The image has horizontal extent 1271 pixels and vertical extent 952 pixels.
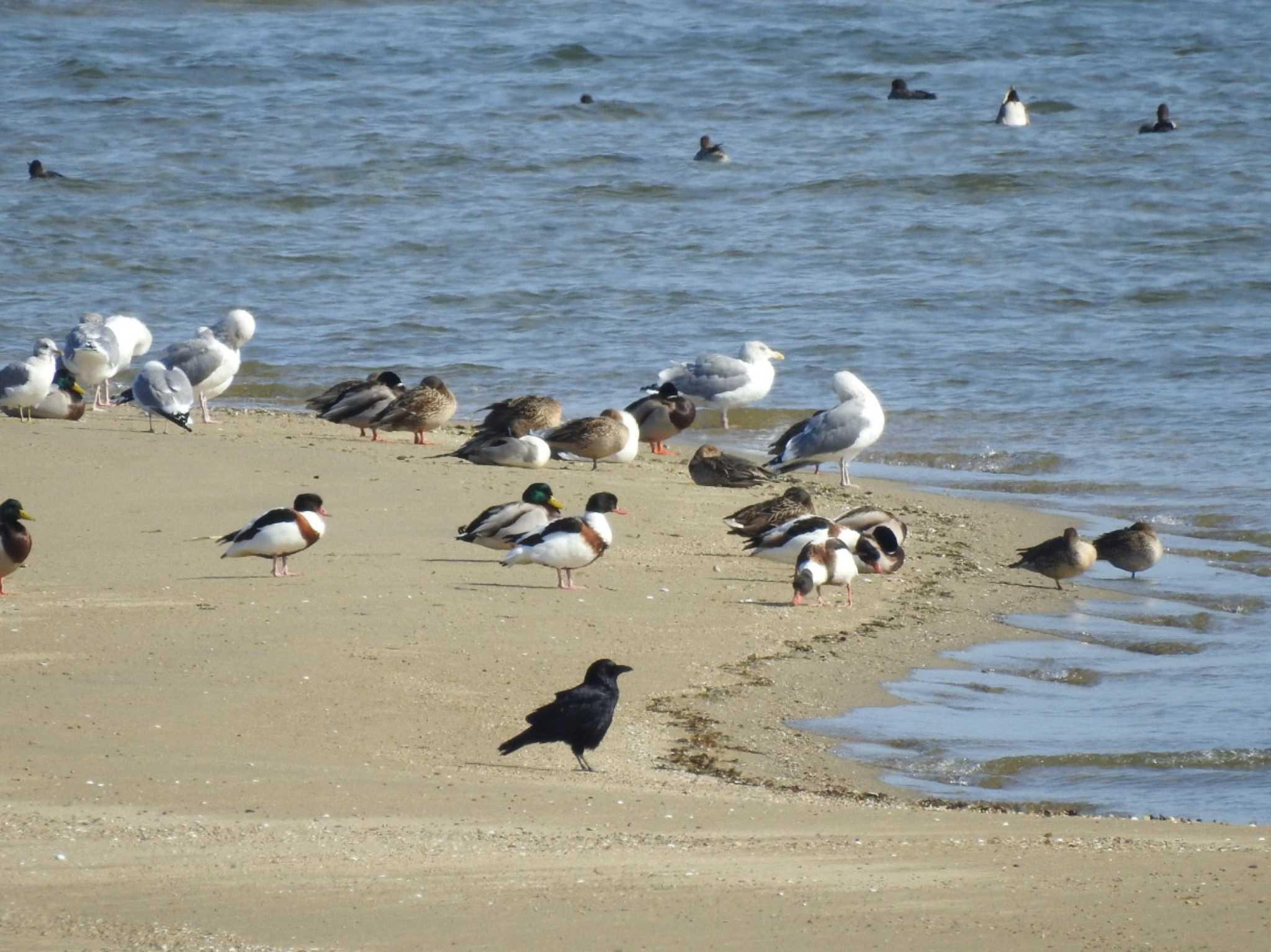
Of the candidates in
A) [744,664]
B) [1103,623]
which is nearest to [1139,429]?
[1103,623]

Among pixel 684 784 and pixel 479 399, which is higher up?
pixel 479 399

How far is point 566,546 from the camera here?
31.7 feet

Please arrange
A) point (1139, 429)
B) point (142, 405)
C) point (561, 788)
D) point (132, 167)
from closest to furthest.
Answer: point (561, 788) → point (142, 405) → point (1139, 429) → point (132, 167)

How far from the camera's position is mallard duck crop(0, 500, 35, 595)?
29.1 feet

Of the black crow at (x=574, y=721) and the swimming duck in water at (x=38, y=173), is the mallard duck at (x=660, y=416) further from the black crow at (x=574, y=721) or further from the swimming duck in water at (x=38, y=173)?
the swimming duck in water at (x=38, y=173)

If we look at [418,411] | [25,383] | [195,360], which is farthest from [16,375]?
[418,411]

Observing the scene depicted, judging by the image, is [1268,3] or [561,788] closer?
[561,788]

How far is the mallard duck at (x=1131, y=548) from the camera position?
1121cm

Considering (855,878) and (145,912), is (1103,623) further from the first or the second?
(145,912)

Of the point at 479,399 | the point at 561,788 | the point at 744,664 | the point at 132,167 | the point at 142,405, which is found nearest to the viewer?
the point at 561,788

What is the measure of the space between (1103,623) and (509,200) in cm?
1857

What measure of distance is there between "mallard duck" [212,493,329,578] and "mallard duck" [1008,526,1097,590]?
422 cm

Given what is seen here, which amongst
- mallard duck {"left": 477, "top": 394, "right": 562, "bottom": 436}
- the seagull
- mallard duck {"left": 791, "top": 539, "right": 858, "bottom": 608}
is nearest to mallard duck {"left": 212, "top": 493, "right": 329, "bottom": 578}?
mallard duck {"left": 791, "top": 539, "right": 858, "bottom": 608}

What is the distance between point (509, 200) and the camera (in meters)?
27.7
